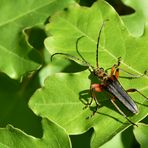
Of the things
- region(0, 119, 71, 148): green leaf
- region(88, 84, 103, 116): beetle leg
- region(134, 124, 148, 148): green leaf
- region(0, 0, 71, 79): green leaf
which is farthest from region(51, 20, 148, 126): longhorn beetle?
region(0, 119, 71, 148): green leaf

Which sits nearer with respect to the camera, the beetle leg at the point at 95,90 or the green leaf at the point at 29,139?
the green leaf at the point at 29,139

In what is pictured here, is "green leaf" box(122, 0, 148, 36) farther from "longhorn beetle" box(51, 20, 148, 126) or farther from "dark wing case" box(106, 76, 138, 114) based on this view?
"dark wing case" box(106, 76, 138, 114)

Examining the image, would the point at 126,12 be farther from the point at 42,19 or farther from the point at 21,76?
the point at 21,76

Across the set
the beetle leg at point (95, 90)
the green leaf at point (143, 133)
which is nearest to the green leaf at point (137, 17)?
the beetle leg at point (95, 90)

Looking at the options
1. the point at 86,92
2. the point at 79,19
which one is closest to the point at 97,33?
the point at 79,19

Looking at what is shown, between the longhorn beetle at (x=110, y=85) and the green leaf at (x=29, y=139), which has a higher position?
the longhorn beetle at (x=110, y=85)

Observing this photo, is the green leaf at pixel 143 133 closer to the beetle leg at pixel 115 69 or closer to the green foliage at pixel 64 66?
the green foliage at pixel 64 66
